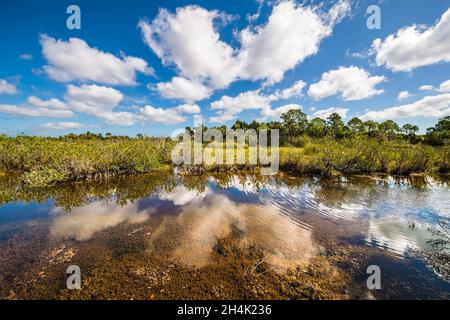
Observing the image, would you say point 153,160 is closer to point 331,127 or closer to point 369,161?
point 369,161

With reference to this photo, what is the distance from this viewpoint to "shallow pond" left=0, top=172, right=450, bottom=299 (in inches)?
167

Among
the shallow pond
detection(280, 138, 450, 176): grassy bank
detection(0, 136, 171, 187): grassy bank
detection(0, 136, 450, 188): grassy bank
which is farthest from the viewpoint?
detection(280, 138, 450, 176): grassy bank

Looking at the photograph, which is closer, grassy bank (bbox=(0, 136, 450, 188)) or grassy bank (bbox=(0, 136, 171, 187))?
grassy bank (bbox=(0, 136, 171, 187))

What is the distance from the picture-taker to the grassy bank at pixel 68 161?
11.9 meters

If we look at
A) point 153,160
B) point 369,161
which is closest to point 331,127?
point 369,161

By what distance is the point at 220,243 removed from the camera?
5953mm

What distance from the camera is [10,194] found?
9891mm

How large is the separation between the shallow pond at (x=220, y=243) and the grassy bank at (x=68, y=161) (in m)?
1.59

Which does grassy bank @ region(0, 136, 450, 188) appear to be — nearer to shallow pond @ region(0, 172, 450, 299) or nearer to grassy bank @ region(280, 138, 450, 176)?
grassy bank @ region(280, 138, 450, 176)

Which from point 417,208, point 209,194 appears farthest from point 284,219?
point 417,208

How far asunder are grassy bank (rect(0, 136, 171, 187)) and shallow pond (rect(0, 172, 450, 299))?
5.23ft

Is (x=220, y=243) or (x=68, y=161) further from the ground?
(x=68, y=161)

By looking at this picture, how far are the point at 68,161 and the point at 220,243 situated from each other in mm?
12219

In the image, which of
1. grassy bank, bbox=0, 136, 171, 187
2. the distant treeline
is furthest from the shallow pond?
the distant treeline
